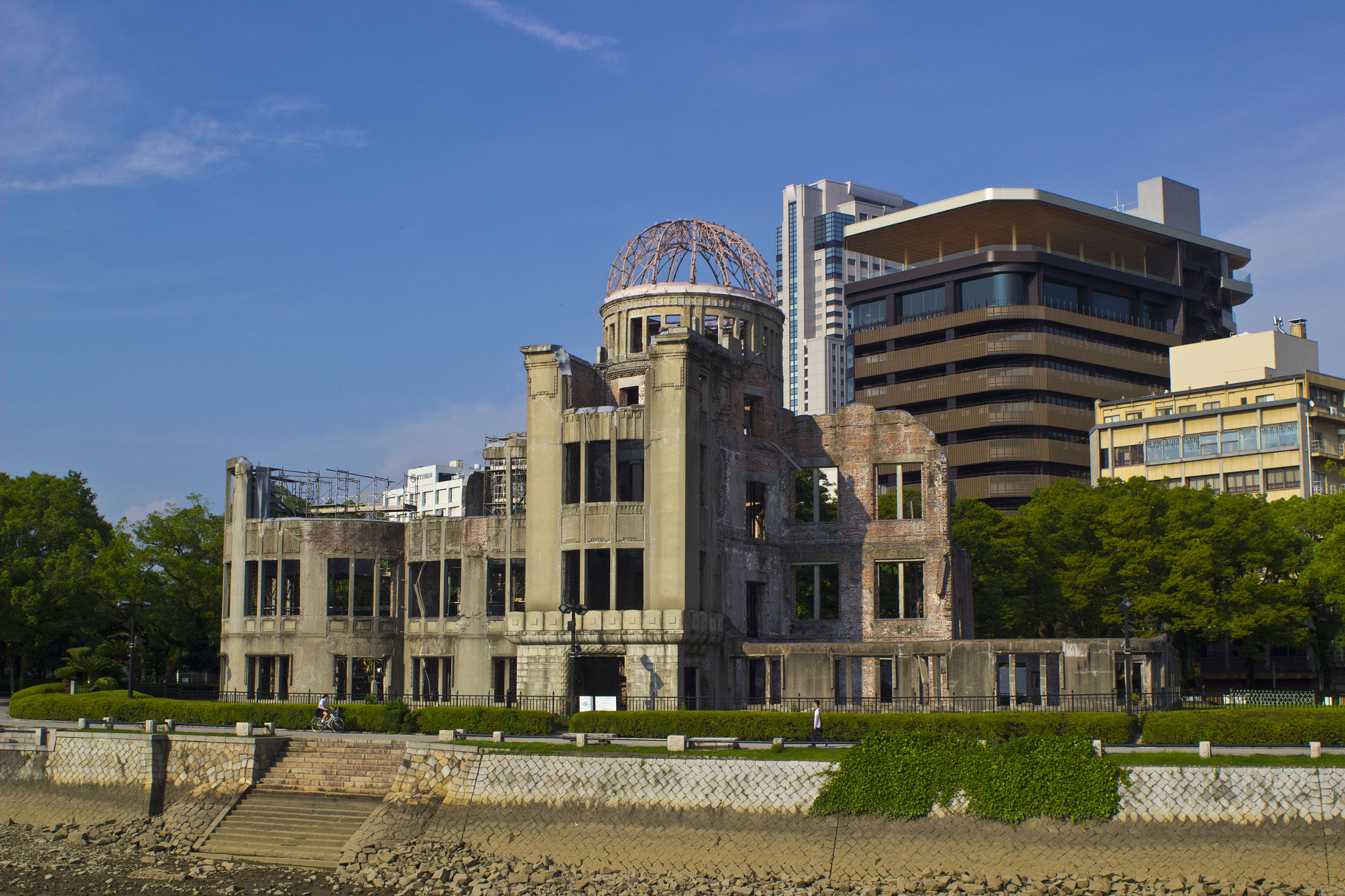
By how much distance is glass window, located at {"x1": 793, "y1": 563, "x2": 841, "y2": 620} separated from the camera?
57.3 meters

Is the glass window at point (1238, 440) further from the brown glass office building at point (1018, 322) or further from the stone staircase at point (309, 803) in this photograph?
the stone staircase at point (309, 803)

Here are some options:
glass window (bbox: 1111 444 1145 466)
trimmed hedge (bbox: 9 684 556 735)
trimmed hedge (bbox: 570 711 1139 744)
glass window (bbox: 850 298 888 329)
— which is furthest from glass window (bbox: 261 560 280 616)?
glass window (bbox: 850 298 888 329)

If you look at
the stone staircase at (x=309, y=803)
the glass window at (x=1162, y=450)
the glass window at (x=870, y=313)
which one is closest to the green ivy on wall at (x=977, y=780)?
the stone staircase at (x=309, y=803)

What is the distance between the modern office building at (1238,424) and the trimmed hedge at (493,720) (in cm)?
7421

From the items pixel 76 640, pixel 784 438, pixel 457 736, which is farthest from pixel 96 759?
pixel 76 640

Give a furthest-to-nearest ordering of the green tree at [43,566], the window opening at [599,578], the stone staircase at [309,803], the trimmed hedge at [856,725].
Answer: the green tree at [43,566]
the window opening at [599,578]
the stone staircase at [309,803]
the trimmed hedge at [856,725]

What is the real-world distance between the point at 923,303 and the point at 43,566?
8483 cm

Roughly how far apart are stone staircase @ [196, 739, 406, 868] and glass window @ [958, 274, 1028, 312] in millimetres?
94137

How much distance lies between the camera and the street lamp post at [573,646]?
146 ft

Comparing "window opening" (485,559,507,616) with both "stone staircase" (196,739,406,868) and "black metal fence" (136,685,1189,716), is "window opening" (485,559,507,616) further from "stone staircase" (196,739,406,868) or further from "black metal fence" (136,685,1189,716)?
"stone staircase" (196,739,406,868)

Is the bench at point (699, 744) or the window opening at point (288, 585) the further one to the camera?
the window opening at point (288, 585)

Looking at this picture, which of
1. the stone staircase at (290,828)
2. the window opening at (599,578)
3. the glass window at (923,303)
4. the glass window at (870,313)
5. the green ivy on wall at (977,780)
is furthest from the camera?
the glass window at (870,313)

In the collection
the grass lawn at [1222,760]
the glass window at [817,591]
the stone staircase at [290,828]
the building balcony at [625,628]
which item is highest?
the glass window at [817,591]

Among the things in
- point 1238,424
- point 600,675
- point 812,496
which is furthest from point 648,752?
point 1238,424
